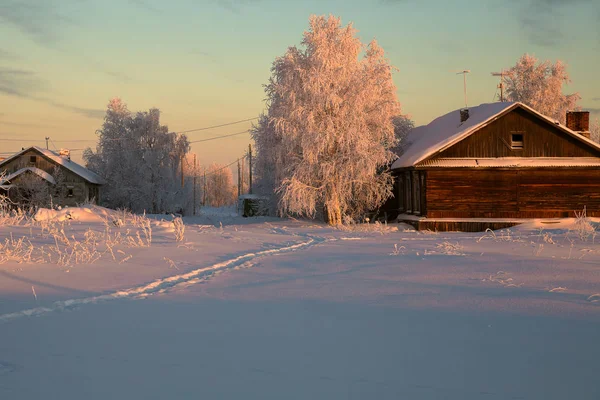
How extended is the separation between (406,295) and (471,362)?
3.27 meters

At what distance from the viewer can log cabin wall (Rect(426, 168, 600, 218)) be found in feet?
92.3

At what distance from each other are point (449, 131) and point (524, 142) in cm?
453

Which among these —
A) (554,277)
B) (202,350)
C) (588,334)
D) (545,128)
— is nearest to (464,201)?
(545,128)

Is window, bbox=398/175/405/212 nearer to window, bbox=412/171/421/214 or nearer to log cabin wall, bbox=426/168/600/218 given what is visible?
window, bbox=412/171/421/214

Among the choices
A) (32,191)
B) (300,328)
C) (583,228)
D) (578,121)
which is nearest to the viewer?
(300,328)

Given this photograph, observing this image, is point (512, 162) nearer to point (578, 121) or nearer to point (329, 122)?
point (578, 121)

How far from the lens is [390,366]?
5.35m

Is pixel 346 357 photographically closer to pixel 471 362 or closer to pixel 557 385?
pixel 471 362

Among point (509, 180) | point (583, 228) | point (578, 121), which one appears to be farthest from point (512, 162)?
point (583, 228)

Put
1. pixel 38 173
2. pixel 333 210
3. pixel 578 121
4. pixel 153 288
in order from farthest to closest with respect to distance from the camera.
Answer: pixel 38 173 < pixel 578 121 < pixel 333 210 < pixel 153 288

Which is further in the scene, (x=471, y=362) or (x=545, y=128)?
(x=545, y=128)

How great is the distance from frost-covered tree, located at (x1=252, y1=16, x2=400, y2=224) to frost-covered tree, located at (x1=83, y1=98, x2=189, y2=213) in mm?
23644

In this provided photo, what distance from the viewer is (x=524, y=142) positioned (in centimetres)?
2827

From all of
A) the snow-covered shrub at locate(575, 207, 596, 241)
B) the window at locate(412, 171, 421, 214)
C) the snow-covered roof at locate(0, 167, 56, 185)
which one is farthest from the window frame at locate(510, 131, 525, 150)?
the snow-covered roof at locate(0, 167, 56, 185)
